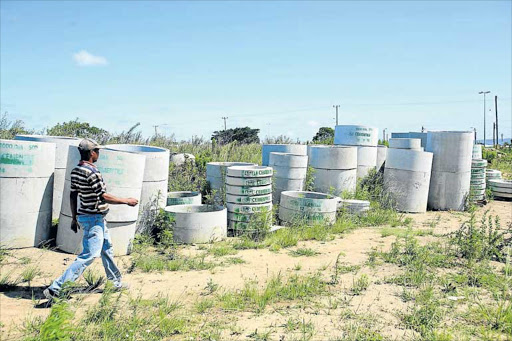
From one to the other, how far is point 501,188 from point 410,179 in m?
5.06

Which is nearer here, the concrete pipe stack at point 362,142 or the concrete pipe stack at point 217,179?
the concrete pipe stack at point 217,179

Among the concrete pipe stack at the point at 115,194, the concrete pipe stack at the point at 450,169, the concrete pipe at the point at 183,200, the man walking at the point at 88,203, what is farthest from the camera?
the concrete pipe stack at the point at 450,169

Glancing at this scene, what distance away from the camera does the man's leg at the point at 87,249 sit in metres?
4.45

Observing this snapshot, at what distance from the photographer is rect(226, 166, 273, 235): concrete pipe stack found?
7759mm

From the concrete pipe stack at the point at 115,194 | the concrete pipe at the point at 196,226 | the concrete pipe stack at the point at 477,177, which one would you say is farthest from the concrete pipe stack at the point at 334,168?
the concrete pipe stack at the point at 115,194

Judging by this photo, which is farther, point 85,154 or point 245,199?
point 245,199

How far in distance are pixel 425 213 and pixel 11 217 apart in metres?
9.46

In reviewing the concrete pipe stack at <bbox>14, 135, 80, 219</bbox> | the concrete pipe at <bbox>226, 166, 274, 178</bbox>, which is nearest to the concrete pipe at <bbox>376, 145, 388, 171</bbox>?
the concrete pipe at <bbox>226, 166, 274, 178</bbox>

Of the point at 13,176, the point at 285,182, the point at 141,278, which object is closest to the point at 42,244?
the point at 13,176

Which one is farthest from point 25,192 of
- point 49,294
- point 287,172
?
point 287,172

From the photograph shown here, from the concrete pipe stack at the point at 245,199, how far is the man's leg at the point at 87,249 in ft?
11.3

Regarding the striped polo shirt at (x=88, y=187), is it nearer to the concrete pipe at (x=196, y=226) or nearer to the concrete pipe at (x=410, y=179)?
the concrete pipe at (x=196, y=226)

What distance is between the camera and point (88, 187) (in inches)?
177

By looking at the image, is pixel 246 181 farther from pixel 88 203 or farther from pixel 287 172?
pixel 88 203
